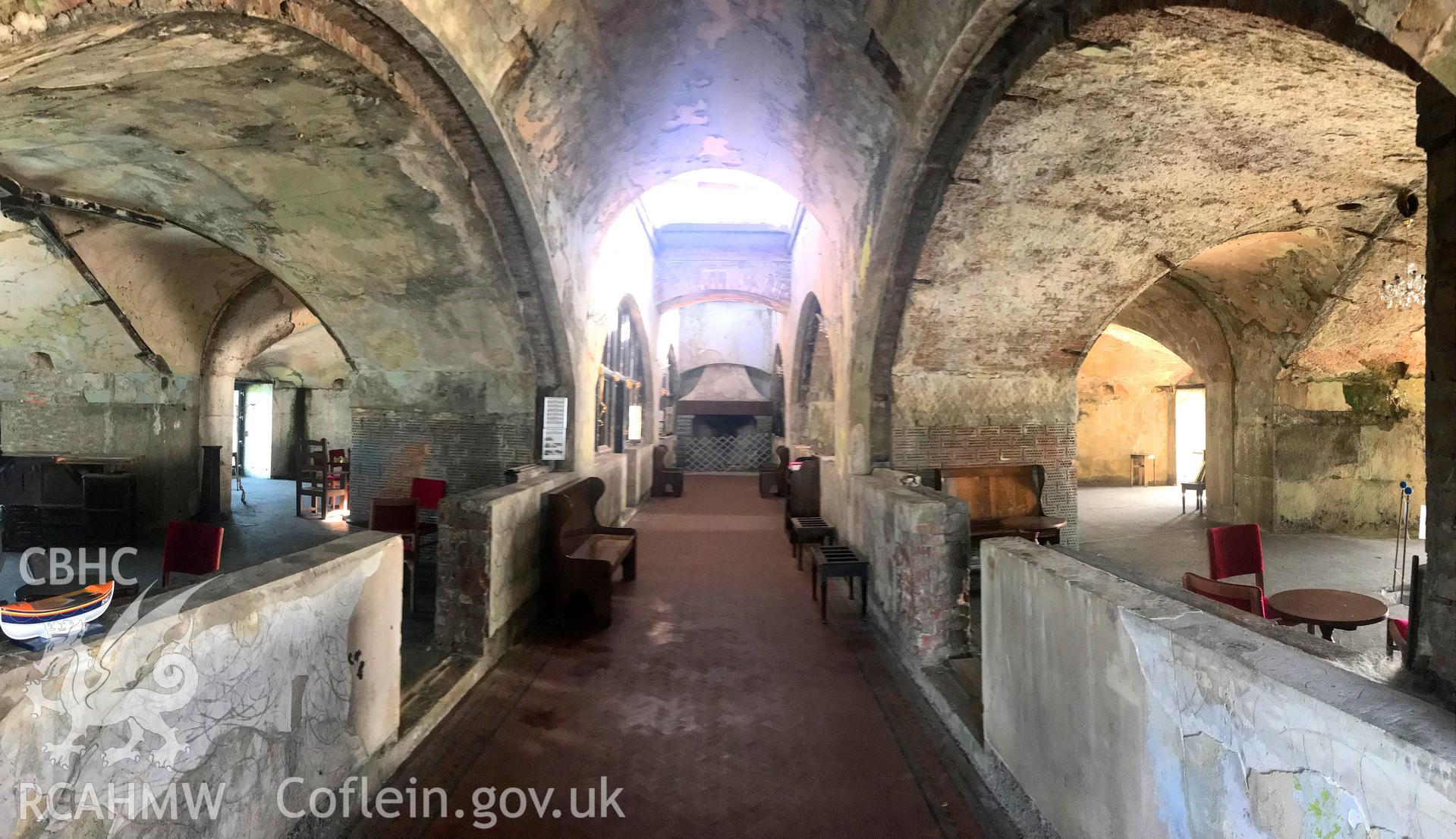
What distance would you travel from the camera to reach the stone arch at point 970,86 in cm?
168

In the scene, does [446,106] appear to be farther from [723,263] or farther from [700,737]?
[723,263]

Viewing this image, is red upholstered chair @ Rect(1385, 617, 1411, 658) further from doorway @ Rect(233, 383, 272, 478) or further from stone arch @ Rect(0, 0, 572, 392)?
doorway @ Rect(233, 383, 272, 478)

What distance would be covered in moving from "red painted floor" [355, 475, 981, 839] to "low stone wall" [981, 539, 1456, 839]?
0.61 meters

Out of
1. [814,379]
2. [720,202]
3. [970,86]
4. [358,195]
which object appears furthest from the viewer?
[720,202]

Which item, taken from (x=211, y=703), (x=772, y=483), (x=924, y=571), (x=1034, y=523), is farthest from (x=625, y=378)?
(x=211, y=703)

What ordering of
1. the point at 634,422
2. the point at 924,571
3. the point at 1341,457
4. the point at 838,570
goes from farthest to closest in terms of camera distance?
1. the point at 634,422
2. the point at 1341,457
3. the point at 838,570
4. the point at 924,571

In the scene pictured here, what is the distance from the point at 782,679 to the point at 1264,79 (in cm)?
374

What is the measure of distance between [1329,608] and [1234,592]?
0.96 meters

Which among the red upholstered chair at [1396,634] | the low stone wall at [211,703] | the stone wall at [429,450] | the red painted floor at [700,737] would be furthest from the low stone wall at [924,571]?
the stone wall at [429,450]

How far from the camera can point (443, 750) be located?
9.94ft

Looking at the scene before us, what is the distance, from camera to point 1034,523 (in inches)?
220

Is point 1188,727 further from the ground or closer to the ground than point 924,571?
further from the ground

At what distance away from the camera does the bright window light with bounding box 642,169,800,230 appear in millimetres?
11875

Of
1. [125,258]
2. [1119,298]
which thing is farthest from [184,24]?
[1119,298]
